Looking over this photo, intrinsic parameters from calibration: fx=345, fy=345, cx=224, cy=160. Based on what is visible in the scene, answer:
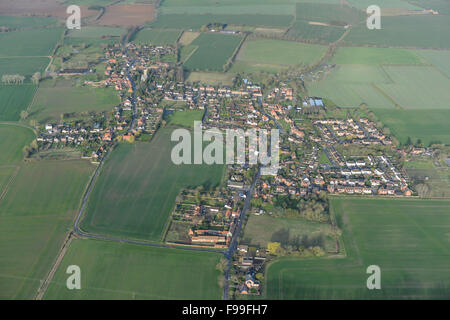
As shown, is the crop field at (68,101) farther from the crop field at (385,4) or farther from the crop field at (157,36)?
the crop field at (385,4)

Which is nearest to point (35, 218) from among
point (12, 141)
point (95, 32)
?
point (12, 141)

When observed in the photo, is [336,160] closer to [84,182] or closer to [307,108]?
[307,108]

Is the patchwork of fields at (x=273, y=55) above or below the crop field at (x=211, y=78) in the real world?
above

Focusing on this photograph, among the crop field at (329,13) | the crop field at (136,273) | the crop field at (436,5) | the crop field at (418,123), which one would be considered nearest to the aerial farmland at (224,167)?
the crop field at (136,273)

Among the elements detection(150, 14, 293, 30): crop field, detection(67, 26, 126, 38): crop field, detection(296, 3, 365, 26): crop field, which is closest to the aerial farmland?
detection(67, 26, 126, 38): crop field

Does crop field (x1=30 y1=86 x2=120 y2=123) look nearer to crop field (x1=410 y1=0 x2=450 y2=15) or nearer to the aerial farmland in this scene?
the aerial farmland
